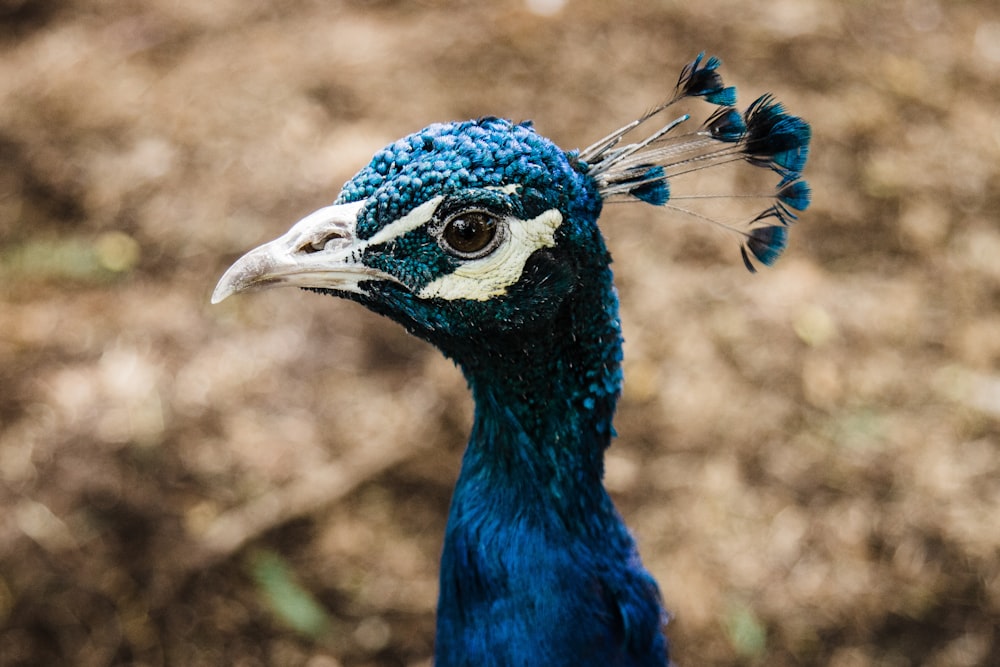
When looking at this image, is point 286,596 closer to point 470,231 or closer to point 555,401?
point 555,401

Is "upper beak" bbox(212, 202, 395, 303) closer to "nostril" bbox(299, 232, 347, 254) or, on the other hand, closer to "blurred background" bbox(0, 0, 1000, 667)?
"nostril" bbox(299, 232, 347, 254)

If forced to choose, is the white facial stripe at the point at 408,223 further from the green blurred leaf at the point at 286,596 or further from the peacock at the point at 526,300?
the green blurred leaf at the point at 286,596

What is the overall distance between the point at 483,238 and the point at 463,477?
51 centimetres

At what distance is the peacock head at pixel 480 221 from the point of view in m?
1.21

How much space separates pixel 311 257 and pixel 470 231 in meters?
0.23

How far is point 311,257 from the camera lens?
124 cm

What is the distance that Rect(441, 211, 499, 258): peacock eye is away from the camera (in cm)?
122

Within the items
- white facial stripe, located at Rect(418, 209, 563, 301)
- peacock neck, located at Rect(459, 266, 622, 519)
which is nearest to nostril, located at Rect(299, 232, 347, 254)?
white facial stripe, located at Rect(418, 209, 563, 301)

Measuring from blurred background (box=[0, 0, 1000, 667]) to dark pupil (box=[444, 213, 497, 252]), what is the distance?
1527 mm

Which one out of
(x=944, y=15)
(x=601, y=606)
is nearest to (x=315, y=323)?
(x=601, y=606)

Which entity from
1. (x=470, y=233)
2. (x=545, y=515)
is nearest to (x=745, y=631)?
(x=545, y=515)

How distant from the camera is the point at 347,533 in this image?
2572 millimetres

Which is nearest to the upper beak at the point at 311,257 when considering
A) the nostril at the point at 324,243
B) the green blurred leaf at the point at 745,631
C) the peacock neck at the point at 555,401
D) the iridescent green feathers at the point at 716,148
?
the nostril at the point at 324,243

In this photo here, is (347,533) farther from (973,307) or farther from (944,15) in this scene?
(944,15)
